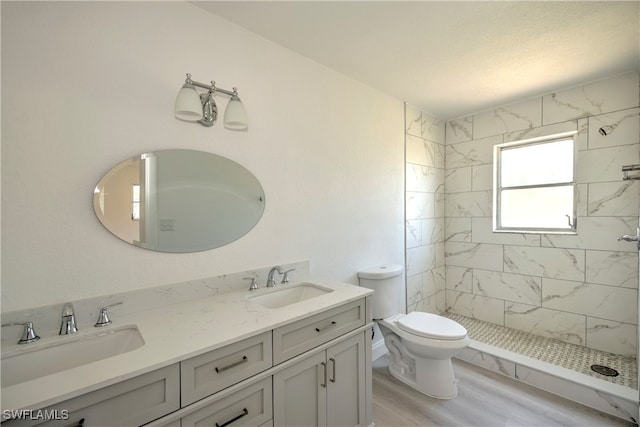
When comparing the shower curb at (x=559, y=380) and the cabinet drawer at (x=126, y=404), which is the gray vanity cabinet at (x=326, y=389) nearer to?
the cabinet drawer at (x=126, y=404)

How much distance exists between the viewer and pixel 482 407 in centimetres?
189

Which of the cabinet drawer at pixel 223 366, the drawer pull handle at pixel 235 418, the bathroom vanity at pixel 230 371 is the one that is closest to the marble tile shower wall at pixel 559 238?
the bathroom vanity at pixel 230 371

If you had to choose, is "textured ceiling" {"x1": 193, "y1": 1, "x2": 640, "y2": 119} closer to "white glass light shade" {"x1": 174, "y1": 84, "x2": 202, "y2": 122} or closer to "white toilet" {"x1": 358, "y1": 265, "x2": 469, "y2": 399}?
"white glass light shade" {"x1": 174, "y1": 84, "x2": 202, "y2": 122}

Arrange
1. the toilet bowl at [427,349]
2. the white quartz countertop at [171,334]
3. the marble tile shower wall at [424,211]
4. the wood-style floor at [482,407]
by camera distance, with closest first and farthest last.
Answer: the white quartz countertop at [171,334]
the wood-style floor at [482,407]
the toilet bowl at [427,349]
the marble tile shower wall at [424,211]

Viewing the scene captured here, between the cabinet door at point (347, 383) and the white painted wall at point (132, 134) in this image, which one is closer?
the white painted wall at point (132, 134)

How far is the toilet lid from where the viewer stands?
191cm

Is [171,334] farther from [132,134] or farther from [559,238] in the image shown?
[559,238]

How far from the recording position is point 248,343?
1087 millimetres

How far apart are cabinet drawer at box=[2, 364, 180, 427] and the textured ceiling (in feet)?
5.79

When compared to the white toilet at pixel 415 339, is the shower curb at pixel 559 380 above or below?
below

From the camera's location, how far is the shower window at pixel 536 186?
8.38 feet

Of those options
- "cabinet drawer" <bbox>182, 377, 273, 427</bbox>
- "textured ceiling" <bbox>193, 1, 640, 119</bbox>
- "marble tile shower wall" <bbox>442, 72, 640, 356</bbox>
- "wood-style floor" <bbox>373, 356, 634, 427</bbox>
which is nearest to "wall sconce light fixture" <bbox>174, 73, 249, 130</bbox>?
"textured ceiling" <bbox>193, 1, 640, 119</bbox>

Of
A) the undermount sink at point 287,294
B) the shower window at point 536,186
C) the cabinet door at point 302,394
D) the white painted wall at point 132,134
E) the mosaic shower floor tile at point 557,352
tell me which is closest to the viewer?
the white painted wall at point 132,134

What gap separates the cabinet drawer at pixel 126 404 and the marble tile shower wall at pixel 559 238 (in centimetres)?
261
